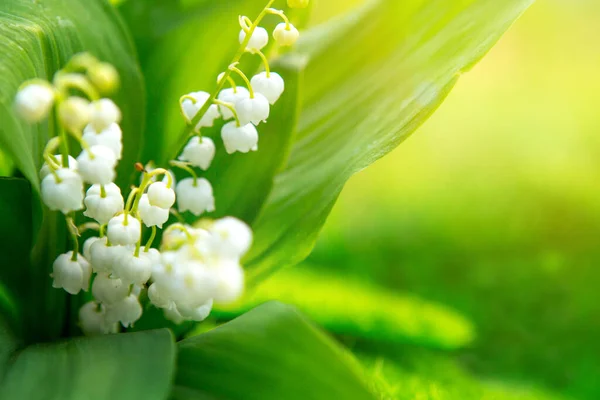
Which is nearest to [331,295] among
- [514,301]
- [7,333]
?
[514,301]

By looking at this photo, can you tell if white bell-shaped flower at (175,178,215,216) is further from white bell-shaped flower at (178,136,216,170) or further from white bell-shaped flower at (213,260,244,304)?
white bell-shaped flower at (213,260,244,304)

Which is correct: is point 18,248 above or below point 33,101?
below

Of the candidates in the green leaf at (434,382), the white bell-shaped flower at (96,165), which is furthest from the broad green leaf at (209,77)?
the green leaf at (434,382)

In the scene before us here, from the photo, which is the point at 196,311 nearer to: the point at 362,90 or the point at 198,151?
the point at 198,151

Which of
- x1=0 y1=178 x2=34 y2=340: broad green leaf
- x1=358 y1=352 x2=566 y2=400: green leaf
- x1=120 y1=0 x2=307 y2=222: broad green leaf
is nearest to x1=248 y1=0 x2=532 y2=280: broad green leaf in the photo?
x1=120 y1=0 x2=307 y2=222: broad green leaf

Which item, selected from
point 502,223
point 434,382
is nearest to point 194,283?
point 434,382

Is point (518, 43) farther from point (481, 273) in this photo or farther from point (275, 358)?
point (275, 358)

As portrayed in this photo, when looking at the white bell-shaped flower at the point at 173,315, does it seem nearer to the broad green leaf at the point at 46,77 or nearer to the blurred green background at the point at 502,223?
the broad green leaf at the point at 46,77
